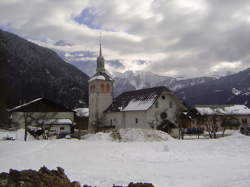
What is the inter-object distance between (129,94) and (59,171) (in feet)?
161

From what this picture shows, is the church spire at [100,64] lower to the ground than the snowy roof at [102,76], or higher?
higher

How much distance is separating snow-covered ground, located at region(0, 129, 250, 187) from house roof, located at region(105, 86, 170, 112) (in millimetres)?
24784

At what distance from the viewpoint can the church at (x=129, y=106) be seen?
162 ft

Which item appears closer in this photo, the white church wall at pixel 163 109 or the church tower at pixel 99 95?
the white church wall at pixel 163 109

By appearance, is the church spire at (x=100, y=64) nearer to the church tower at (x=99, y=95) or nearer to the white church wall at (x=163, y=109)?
the church tower at (x=99, y=95)

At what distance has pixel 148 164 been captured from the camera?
16.5 metres

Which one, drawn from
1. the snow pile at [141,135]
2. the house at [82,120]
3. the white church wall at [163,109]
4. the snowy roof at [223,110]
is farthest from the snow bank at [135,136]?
the house at [82,120]

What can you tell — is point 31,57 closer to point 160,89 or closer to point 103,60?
point 103,60

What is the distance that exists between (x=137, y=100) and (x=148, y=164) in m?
36.6

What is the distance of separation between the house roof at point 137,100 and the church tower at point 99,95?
157 cm

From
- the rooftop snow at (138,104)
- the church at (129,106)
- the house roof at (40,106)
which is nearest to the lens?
the rooftop snow at (138,104)

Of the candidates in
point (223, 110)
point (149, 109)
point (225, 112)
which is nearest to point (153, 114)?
point (149, 109)

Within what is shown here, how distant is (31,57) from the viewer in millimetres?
124750

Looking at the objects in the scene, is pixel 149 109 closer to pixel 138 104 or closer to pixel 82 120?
pixel 138 104
